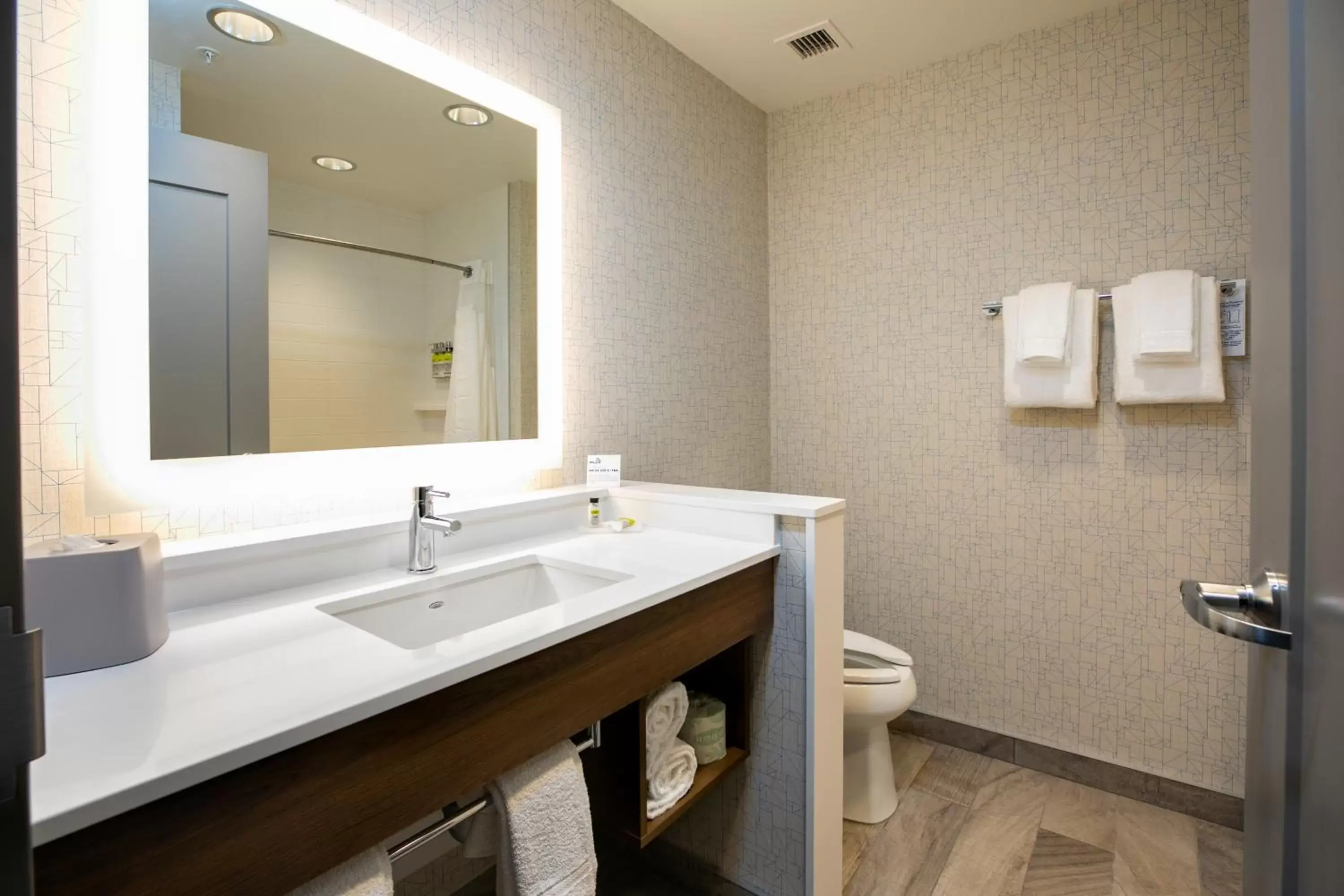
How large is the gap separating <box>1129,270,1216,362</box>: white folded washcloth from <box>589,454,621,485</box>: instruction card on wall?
1.49 m

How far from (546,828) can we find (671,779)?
16.7 inches

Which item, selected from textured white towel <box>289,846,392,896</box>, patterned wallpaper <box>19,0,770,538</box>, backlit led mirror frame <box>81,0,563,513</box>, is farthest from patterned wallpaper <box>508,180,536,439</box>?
textured white towel <box>289,846,392,896</box>

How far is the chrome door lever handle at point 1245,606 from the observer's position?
56cm

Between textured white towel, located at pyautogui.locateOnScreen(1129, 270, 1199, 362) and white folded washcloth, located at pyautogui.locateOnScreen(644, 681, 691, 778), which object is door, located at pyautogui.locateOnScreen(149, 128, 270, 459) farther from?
textured white towel, located at pyautogui.locateOnScreen(1129, 270, 1199, 362)

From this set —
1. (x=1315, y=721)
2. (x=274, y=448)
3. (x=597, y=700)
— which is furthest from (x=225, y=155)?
(x=1315, y=721)

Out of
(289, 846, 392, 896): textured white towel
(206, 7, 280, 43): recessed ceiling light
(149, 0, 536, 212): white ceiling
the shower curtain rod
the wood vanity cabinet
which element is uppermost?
(206, 7, 280, 43): recessed ceiling light

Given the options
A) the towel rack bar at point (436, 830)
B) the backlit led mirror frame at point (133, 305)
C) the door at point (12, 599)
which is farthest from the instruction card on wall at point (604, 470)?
the door at point (12, 599)

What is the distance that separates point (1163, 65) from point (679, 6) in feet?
4.66

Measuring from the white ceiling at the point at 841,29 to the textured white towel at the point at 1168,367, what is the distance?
0.92m

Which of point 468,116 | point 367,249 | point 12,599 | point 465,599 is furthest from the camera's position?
point 468,116

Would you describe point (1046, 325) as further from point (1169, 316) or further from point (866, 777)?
point (866, 777)

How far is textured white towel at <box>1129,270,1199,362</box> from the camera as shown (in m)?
1.76

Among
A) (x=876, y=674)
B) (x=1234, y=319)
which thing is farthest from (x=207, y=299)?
(x=1234, y=319)

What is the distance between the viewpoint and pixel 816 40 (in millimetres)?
2135
